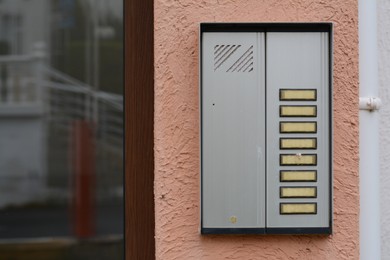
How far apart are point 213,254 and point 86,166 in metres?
1.16

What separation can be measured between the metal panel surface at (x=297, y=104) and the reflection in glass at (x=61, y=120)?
87cm

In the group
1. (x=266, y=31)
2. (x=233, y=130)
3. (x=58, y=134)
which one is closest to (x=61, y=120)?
(x=58, y=134)

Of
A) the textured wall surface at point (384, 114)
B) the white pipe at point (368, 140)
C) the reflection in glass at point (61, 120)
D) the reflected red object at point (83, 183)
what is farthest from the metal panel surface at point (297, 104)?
the reflected red object at point (83, 183)

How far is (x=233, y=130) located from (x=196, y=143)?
0.15 m

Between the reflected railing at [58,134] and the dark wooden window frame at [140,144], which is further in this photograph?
the reflected railing at [58,134]

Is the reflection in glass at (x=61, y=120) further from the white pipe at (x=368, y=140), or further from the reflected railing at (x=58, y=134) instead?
the white pipe at (x=368, y=140)

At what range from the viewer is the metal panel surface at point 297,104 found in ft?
7.54

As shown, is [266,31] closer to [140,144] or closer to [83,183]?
[140,144]

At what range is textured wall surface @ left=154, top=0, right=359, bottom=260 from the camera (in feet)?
7.66

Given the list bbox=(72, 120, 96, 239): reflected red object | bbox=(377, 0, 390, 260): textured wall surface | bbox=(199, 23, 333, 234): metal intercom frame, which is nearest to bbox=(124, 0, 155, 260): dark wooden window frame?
bbox=(199, 23, 333, 234): metal intercom frame

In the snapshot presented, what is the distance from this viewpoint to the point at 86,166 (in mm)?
3271

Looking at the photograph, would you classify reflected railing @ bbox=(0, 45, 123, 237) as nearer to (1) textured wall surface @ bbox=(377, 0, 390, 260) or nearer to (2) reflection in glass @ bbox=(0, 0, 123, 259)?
(2) reflection in glass @ bbox=(0, 0, 123, 259)

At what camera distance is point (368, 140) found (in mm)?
2512

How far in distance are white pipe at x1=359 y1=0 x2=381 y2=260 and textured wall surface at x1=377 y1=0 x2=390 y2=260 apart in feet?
0.54
